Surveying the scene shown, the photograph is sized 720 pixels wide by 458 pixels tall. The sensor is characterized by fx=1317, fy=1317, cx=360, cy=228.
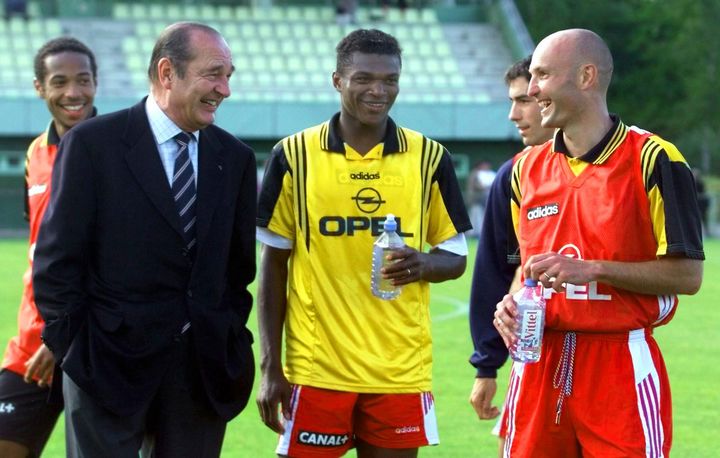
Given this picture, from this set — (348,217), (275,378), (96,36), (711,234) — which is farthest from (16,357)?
(96,36)

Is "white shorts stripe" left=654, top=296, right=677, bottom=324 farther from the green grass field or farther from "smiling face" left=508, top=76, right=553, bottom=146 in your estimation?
the green grass field

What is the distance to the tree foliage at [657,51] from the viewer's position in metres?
48.9

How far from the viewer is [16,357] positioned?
6141 millimetres

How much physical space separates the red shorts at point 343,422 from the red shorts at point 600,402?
816 mm

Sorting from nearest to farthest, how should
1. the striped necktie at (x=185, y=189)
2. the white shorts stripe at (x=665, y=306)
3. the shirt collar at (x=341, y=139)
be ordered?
the white shorts stripe at (x=665, y=306)
the striped necktie at (x=185, y=189)
the shirt collar at (x=341, y=139)

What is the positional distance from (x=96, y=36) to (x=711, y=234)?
1826 cm

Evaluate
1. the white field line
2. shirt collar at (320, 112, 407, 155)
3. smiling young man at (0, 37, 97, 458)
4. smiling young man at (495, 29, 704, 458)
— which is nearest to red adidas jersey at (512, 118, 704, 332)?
smiling young man at (495, 29, 704, 458)

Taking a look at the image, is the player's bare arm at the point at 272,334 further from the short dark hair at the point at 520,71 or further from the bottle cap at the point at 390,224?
the short dark hair at the point at 520,71

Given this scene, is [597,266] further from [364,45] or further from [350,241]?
[364,45]

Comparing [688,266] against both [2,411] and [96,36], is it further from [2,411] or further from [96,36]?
[96,36]

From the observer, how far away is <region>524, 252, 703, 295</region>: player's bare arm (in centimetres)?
442

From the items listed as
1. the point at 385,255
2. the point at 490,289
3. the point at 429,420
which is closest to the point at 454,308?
the point at 490,289

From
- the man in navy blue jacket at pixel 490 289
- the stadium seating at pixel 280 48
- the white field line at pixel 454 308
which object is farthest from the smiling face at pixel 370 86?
the stadium seating at pixel 280 48

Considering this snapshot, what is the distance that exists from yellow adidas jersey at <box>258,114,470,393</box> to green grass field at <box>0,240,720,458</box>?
9.66 ft
